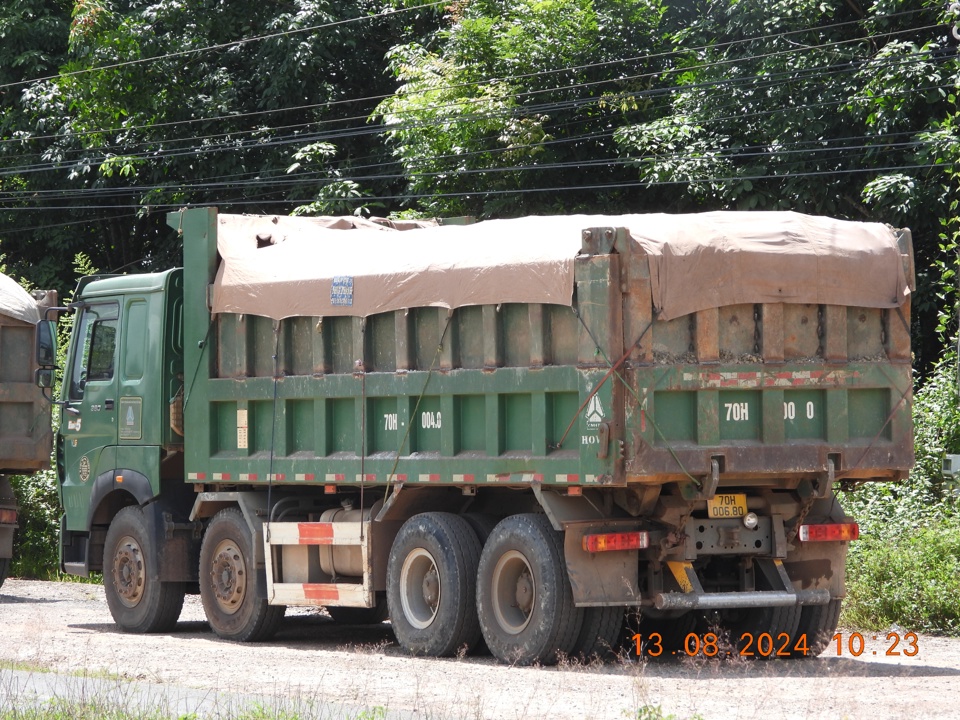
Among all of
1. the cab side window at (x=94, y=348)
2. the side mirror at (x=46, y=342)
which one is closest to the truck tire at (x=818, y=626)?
the cab side window at (x=94, y=348)

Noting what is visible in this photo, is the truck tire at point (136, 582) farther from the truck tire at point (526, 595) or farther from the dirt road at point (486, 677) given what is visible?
the truck tire at point (526, 595)

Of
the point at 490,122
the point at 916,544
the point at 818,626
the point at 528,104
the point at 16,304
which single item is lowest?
the point at 818,626

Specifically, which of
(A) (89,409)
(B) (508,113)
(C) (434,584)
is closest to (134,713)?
(C) (434,584)

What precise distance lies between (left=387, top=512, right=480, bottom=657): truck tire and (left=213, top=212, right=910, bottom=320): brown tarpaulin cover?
1623 mm

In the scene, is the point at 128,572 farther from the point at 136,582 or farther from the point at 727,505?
the point at 727,505

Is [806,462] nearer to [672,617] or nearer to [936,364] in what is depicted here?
[672,617]

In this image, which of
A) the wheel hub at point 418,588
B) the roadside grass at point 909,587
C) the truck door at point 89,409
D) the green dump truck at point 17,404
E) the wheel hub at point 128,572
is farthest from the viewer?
the green dump truck at point 17,404

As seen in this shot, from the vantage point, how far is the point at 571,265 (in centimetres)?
988

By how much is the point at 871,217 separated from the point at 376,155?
30.9ft

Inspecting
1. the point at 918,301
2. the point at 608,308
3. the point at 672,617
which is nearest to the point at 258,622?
the point at 672,617

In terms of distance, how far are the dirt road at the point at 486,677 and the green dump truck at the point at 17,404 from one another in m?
3.31
